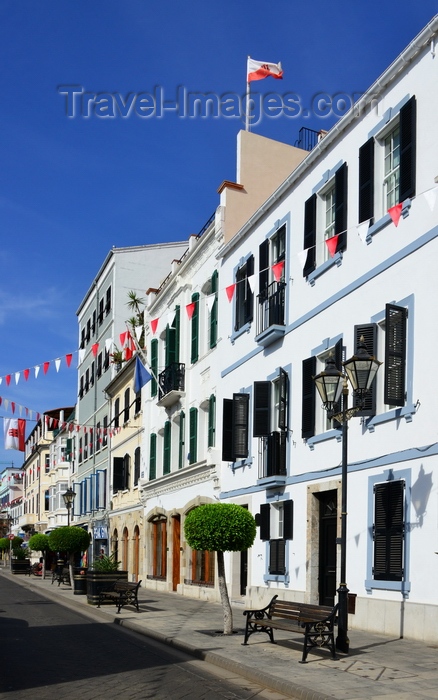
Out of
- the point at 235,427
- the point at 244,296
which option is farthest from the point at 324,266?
the point at 235,427

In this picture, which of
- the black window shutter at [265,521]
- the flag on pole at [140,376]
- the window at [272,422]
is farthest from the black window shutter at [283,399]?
the flag on pole at [140,376]

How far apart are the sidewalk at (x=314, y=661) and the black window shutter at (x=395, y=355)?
393 cm

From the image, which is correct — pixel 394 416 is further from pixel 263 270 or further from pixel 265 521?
pixel 263 270

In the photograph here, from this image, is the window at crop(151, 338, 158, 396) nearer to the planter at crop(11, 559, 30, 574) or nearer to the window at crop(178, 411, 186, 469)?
the window at crop(178, 411, 186, 469)

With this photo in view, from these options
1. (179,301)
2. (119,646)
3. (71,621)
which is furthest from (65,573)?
(119,646)

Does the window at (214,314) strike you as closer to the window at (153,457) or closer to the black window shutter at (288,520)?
the black window shutter at (288,520)

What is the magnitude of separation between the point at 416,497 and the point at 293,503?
579 cm

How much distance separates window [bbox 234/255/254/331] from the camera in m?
23.8

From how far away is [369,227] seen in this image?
659 inches

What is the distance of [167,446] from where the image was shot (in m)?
32.9

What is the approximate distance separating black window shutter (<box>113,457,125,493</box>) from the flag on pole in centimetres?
835

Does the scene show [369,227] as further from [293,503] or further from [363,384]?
[293,503]

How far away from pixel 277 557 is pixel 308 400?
13.4ft

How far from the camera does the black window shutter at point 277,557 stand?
2055 centimetres
